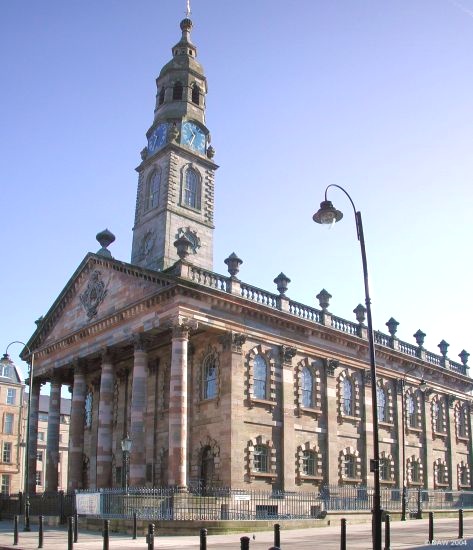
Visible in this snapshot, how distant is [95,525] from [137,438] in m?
5.20

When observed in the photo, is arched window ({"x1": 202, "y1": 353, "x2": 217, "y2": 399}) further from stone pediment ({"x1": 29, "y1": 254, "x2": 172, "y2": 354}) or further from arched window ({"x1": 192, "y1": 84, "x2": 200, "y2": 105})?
arched window ({"x1": 192, "y1": 84, "x2": 200, "y2": 105})

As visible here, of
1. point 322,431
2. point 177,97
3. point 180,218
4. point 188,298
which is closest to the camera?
point 188,298

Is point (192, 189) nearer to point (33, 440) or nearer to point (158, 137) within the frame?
point (158, 137)

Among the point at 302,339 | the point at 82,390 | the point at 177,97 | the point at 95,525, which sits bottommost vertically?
the point at 95,525

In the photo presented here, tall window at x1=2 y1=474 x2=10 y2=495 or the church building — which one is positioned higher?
the church building

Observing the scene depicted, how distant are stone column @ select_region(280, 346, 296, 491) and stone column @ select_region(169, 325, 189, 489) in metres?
6.82

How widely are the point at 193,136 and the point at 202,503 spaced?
2767cm

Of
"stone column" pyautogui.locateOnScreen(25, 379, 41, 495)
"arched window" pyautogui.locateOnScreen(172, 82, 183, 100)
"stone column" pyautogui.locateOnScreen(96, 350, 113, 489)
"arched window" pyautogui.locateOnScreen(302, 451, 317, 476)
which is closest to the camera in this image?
"stone column" pyautogui.locateOnScreen(96, 350, 113, 489)

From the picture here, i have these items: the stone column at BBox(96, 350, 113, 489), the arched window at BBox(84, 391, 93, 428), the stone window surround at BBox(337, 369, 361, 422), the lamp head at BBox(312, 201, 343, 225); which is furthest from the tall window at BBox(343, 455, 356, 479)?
the lamp head at BBox(312, 201, 343, 225)

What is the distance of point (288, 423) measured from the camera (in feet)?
118

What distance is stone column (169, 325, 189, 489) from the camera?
98.6 feet

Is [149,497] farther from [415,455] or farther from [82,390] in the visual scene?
[415,455]

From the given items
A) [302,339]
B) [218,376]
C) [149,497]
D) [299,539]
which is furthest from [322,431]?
[299,539]

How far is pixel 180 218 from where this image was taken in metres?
44.8
